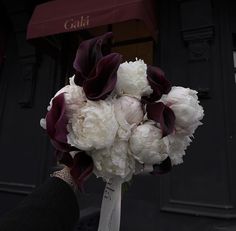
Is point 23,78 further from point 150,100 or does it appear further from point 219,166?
point 150,100

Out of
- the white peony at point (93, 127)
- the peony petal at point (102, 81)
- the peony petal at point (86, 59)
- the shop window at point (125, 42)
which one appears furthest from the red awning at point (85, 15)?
the white peony at point (93, 127)

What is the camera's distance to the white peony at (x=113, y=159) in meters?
0.92

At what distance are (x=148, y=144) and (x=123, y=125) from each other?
107mm

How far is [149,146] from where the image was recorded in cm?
92

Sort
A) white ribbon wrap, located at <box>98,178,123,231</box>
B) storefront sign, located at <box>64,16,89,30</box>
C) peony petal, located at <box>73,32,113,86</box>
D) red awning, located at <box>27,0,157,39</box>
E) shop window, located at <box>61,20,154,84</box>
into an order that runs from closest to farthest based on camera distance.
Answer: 1. peony petal, located at <box>73,32,113,86</box>
2. white ribbon wrap, located at <box>98,178,123,231</box>
3. red awning, located at <box>27,0,157,39</box>
4. storefront sign, located at <box>64,16,89,30</box>
5. shop window, located at <box>61,20,154,84</box>

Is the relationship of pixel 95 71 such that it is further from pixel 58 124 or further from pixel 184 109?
pixel 184 109

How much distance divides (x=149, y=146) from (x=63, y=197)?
370 mm

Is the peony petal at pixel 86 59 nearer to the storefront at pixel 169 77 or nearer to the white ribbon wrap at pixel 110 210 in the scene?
the white ribbon wrap at pixel 110 210

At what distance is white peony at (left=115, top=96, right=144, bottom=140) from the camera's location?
932 millimetres

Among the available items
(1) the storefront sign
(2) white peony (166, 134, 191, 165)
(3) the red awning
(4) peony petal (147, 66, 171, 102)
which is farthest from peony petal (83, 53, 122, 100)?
(1) the storefront sign

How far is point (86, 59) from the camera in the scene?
1010 millimetres

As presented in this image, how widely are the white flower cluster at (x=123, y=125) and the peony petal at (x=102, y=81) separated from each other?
25mm

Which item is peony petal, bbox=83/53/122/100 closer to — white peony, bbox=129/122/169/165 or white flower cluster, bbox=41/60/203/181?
white flower cluster, bbox=41/60/203/181

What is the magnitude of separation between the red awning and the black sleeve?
3.09 meters
